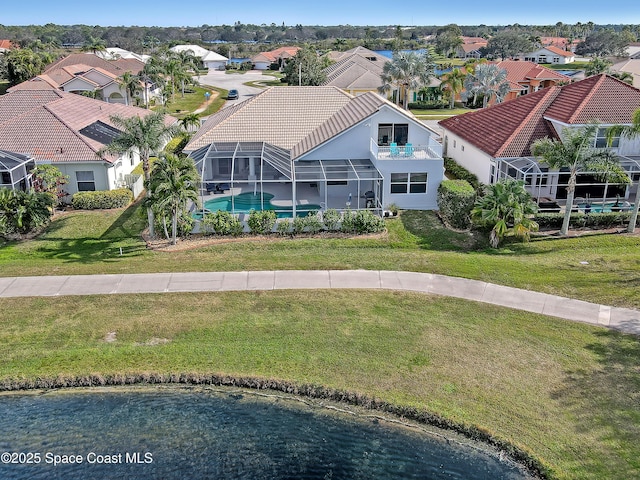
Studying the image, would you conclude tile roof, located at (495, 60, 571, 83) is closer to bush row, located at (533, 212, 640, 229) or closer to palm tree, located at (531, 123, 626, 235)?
bush row, located at (533, 212, 640, 229)

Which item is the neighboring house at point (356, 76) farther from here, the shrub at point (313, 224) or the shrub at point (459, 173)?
the shrub at point (313, 224)

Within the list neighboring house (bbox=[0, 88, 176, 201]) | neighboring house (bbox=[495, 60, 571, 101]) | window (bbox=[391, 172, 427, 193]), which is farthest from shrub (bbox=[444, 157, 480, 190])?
neighboring house (bbox=[495, 60, 571, 101])

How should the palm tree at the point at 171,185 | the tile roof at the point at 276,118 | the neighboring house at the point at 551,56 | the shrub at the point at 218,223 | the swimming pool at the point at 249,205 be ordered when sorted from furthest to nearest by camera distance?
the neighboring house at the point at 551,56 → the tile roof at the point at 276,118 → the swimming pool at the point at 249,205 → the shrub at the point at 218,223 → the palm tree at the point at 171,185

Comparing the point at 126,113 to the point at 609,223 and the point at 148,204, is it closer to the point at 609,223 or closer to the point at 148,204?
the point at 148,204

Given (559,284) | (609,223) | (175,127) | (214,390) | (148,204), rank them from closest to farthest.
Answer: (214,390) → (559,284) → (148,204) → (609,223) → (175,127)

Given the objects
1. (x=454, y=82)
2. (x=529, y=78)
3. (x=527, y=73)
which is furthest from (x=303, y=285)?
(x=527, y=73)

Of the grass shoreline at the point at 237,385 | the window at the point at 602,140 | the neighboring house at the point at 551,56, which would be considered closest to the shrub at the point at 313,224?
→ the grass shoreline at the point at 237,385

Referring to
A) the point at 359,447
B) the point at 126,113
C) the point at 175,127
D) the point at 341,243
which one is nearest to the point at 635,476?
the point at 359,447
